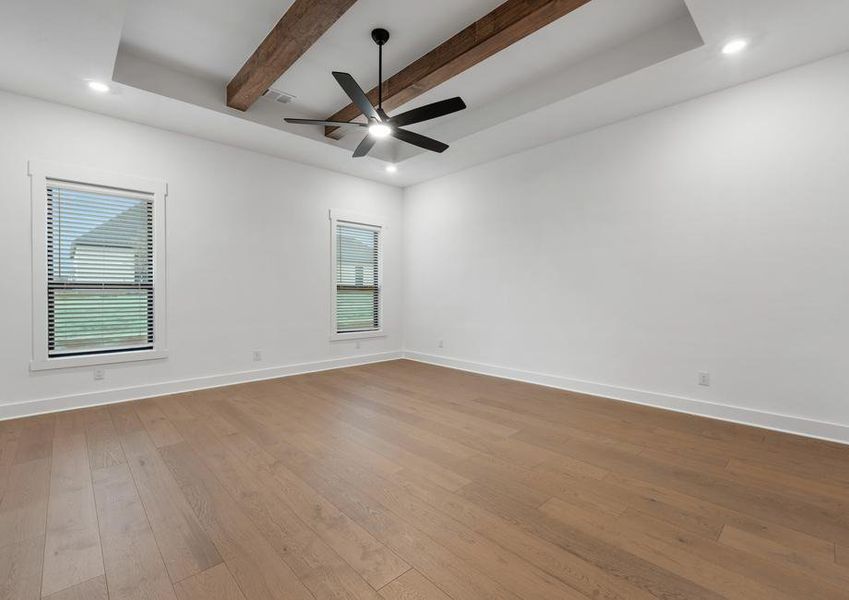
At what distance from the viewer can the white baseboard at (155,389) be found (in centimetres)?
339

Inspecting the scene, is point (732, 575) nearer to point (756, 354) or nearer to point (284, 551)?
point (284, 551)

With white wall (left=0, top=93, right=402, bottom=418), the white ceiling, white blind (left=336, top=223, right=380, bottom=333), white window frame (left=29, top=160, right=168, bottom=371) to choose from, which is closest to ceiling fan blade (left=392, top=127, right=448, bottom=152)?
the white ceiling

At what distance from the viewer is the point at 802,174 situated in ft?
9.89

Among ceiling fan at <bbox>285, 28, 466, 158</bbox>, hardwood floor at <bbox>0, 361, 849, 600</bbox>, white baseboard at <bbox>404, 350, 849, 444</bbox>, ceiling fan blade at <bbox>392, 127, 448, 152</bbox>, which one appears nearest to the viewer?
hardwood floor at <bbox>0, 361, 849, 600</bbox>

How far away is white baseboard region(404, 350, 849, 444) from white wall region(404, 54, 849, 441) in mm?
13

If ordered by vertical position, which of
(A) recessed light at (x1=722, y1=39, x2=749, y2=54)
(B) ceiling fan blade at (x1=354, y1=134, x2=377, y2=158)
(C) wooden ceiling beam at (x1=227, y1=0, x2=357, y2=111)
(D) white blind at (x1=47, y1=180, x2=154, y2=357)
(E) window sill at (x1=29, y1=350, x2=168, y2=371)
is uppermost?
(C) wooden ceiling beam at (x1=227, y1=0, x2=357, y2=111)

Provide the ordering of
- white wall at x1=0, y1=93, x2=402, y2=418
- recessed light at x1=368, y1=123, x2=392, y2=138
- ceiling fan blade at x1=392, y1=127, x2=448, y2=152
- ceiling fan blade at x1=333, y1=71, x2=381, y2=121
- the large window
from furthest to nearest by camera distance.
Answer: the large window
white wall at x1=0, y1=93, x2=402, y2=418
ceiling fan blade at x1=392, y1=127, x2=448, y2=152
recessed light at x1=368, y1=123, x2=392, y2=138
ceiling fan blade at x1=333, y1=71, x2=381, y2=121

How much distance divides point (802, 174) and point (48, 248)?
21.3ft

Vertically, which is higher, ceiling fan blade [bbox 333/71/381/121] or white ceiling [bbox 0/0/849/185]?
white ceiling [bbox 0/0/849/185]

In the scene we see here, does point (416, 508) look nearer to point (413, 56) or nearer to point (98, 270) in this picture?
point (413, 56)

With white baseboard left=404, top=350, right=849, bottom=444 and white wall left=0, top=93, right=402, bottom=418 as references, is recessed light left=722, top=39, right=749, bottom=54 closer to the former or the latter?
white baseboard left=404, top=350, right=849, bottom=444

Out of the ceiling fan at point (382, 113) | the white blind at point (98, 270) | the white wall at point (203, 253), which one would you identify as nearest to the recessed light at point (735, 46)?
the ceiling fan at point (382, 113)

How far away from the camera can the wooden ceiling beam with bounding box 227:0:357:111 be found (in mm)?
2474

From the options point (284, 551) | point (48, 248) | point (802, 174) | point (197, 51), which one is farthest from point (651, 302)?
point (48, 248)
